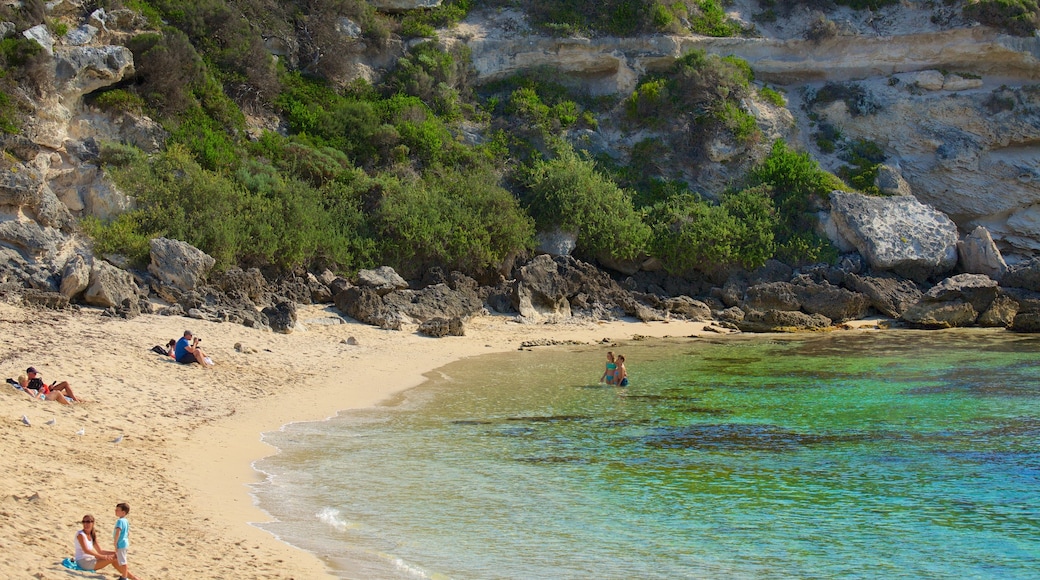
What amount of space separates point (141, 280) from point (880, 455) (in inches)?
600

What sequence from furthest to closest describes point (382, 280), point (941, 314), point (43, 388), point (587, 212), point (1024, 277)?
point (587, 212), point (1024, 277), point (941, 314), point (382, 280), point (43, 388)

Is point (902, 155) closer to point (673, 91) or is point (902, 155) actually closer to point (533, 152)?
point (673, 91)

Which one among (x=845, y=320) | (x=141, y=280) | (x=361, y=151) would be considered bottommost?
(x=845, y=320)

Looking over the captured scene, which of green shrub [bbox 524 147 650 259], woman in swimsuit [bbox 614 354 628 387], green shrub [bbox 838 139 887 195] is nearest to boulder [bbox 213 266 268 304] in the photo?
woman in swimsuit [bbox 614 354 628 387]

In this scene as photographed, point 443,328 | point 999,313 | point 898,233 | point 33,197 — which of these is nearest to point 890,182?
point 898,233

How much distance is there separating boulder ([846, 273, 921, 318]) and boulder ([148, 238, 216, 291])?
1869cm

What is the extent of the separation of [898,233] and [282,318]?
64.7ft

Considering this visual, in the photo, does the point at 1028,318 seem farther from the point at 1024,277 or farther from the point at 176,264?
the point at 176,264

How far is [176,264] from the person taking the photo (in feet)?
65.9

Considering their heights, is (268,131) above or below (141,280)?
above

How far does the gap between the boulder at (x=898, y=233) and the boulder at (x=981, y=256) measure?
1.25 feet

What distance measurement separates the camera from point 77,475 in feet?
29.2

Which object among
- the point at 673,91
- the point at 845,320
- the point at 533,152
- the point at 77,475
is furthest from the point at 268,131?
the point at 77,475

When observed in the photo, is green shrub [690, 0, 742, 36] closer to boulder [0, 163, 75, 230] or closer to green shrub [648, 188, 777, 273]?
green shrub [648, 188, 777, 273]
